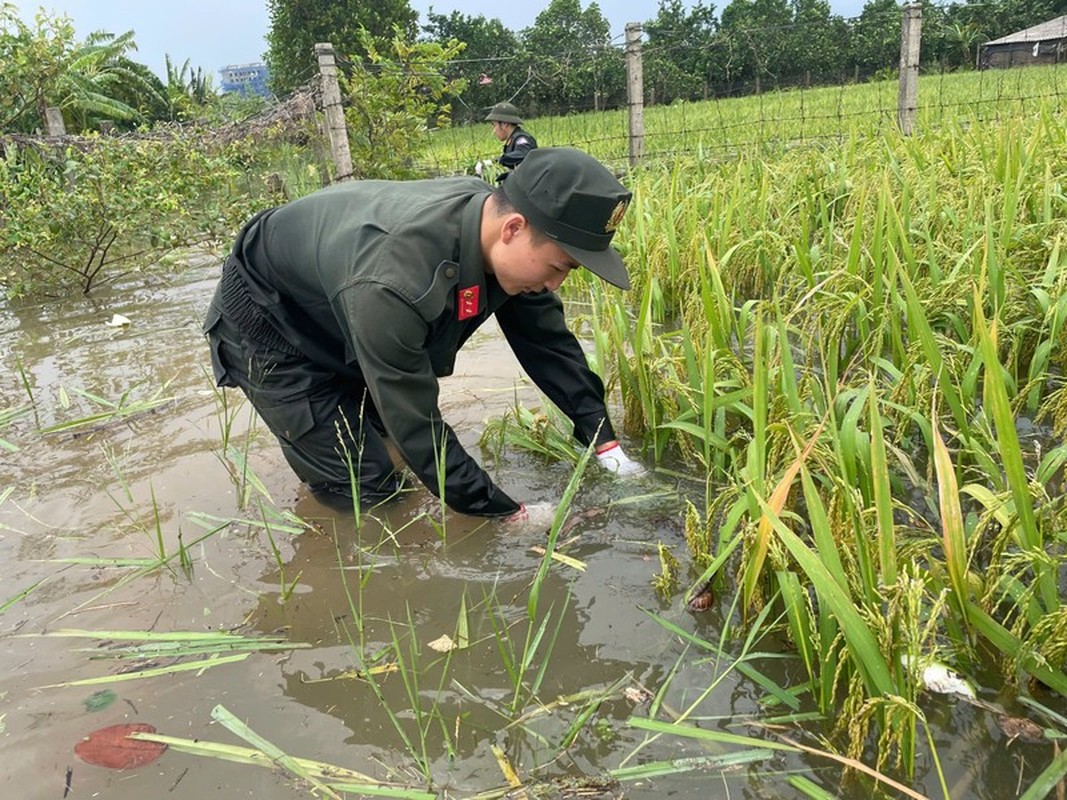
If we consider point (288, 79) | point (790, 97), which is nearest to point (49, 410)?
point (790, 97)

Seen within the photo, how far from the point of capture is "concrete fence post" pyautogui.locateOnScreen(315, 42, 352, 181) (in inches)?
227

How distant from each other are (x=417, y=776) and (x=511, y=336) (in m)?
1.28

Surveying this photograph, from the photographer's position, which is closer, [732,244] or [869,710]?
[869,710]

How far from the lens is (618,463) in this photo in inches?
88.0

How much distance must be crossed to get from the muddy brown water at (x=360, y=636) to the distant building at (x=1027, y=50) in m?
23.1

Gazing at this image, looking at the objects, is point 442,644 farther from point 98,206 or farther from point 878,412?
point 98,206

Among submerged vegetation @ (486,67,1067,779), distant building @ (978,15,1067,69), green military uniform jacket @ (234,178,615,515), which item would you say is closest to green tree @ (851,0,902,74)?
distant building @ (978,15,1067,69)

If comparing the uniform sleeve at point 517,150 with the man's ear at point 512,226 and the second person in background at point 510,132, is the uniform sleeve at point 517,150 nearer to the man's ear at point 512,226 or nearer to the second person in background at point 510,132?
the second person in background at point 510,132

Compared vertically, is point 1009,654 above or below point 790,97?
below

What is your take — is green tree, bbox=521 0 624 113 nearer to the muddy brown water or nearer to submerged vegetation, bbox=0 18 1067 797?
submerged vegetation, bbox=0 18 1067 797

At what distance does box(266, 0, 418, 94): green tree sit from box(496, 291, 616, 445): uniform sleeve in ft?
76.7

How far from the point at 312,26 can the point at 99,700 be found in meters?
25.7

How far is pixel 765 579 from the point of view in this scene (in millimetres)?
1564

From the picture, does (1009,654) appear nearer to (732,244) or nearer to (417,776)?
(417,776)
